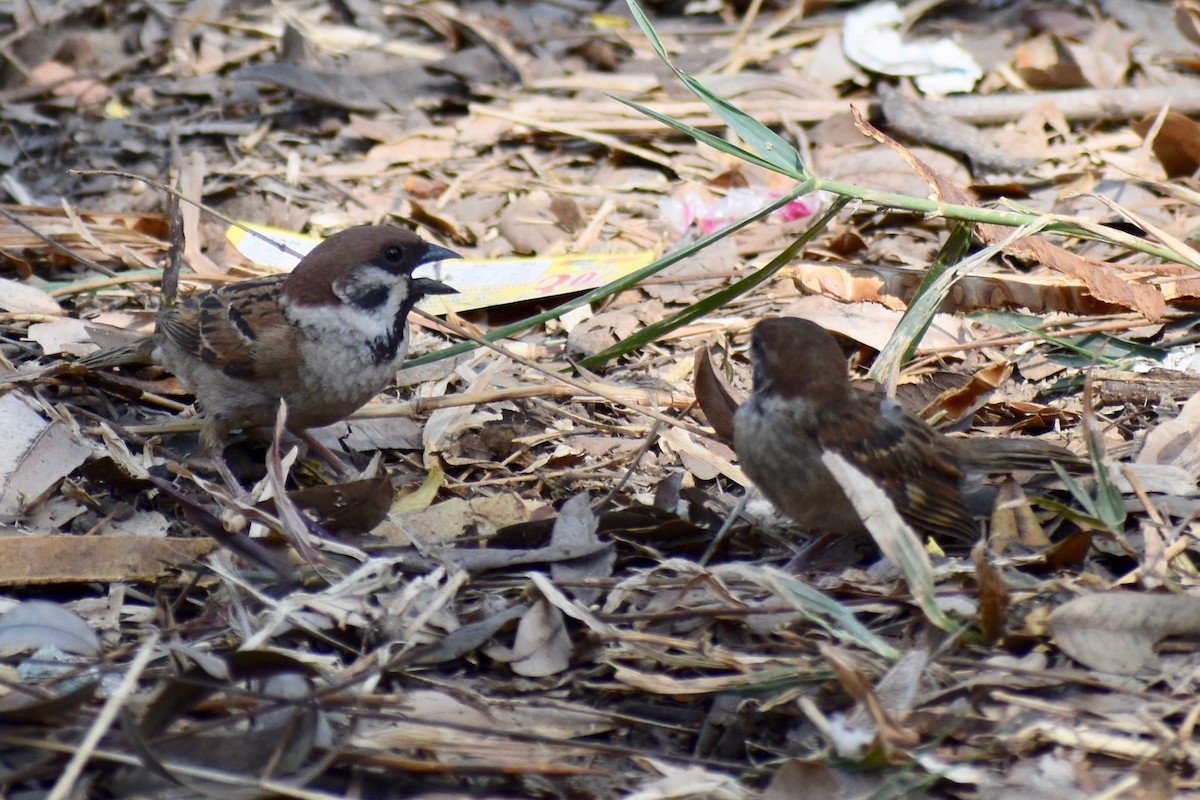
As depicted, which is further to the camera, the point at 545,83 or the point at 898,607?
the point at 545,83

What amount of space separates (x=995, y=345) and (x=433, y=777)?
2.86 m

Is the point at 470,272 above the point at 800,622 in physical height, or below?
below

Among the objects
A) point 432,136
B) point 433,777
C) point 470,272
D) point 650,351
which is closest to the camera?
point 433,777

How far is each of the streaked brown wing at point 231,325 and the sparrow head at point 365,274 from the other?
118mm

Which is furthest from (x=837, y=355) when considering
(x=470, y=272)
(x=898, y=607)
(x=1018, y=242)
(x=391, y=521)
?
(x=470, y=272)

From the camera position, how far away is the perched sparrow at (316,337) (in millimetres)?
4551

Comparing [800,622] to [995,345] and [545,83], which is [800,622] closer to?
[995,345]

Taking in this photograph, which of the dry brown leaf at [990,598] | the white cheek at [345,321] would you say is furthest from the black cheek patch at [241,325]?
the dry brown leaf at [990,598]

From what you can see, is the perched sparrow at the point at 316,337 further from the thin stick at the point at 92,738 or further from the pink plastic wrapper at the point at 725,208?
the thin stick at the point at 92,738

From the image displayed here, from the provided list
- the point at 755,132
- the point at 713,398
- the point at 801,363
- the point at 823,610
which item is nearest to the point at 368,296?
the point at 713,398

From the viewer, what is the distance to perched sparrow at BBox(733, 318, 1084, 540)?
11.8ft

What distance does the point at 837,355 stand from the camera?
3.72 m

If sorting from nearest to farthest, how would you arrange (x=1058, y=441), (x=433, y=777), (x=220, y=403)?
(x=433, y=777)
(x=1058, y=441)
(x=220, y=403)

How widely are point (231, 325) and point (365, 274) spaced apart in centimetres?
51
